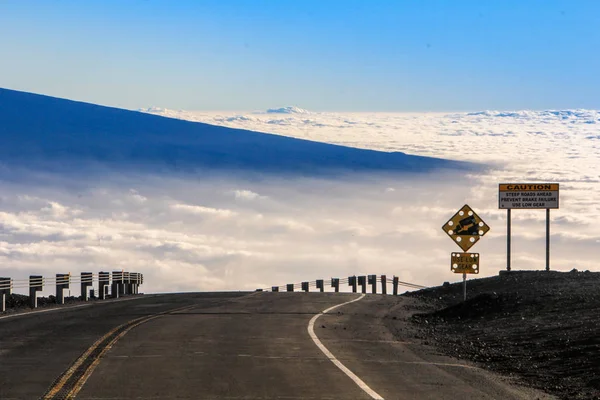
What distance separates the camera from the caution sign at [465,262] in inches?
1438

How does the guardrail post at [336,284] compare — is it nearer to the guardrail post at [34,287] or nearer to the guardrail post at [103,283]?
the guardrail post at [103,283]

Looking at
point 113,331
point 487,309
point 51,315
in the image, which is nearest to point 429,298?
point 487,309

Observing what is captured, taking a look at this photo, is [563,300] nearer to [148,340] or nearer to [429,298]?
[148,340]

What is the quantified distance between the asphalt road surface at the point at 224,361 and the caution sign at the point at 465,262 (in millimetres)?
8481

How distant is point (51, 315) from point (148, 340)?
10405 millimetres

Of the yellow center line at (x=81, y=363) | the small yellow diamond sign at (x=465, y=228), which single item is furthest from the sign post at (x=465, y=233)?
the yellow center line at (x=81, y=363)

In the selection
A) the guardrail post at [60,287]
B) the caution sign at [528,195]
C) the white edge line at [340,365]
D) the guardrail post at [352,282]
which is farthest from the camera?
the guardrail post at [352,282]

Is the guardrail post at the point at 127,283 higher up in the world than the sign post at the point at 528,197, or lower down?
lower down

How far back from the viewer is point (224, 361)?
56.4 ft

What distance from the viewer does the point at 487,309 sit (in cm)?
→ 3147

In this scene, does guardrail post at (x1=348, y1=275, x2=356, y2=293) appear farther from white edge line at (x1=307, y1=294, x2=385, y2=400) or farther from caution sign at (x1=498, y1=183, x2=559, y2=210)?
white edge line at (x1=307, y1=294, x2=385, y2=400)

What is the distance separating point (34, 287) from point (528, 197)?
29.0 m

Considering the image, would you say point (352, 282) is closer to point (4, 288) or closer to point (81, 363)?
point (4, 288)

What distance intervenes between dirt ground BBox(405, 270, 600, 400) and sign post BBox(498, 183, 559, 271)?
13.2 m
